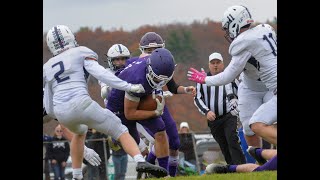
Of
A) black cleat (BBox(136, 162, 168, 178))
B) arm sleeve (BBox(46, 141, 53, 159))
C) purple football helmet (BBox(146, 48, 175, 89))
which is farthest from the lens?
arm sleeve (BBox(46, 141, 53, 159))

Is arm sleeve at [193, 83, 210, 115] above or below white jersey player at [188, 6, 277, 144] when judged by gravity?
below

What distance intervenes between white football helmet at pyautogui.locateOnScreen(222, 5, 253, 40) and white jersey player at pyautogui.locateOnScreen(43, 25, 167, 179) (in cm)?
154

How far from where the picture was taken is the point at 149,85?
10.3m

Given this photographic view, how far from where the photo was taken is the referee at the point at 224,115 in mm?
12594

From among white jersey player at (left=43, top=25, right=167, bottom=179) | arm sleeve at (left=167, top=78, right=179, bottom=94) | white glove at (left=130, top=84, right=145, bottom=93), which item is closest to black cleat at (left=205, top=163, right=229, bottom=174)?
white jersey player at (left=43, top=25, right=167, bottom=179)

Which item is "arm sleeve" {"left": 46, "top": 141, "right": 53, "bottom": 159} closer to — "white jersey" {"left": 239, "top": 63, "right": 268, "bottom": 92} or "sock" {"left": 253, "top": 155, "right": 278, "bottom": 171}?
"white jersey" {"left": 239, "top": 63, "right": 268, "bottom": 92}

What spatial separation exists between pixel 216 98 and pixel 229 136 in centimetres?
68

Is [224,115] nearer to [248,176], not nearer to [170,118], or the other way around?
[170,118]

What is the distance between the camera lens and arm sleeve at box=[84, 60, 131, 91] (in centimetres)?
946

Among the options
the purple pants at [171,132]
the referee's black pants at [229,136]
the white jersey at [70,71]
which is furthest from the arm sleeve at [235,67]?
the referee's black pants at [229,136]

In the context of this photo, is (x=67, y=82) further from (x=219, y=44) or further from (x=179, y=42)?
(x=179, y=42)
